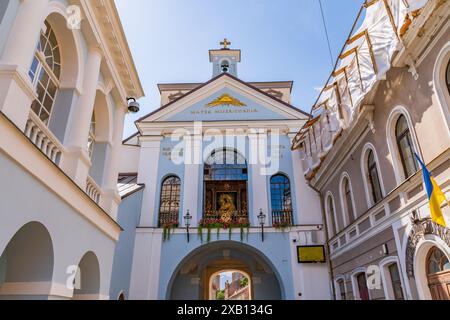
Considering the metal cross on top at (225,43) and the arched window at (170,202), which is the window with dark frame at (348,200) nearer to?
the arched window at (170,202)

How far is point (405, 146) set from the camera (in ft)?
26.7

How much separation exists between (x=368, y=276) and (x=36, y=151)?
30.0 feet

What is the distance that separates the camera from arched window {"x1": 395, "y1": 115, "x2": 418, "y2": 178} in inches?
306

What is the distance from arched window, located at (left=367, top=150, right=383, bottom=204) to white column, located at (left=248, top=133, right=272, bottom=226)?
587 cm

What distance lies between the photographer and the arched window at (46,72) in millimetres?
6098

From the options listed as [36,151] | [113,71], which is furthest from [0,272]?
[113,71]

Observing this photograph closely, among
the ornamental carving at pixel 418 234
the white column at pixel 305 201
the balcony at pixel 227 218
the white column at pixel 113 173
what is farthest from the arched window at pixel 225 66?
the ornamental carving at pixel 418 234

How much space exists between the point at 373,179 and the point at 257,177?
259 inches

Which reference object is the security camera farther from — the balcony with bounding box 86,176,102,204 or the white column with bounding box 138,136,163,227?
the white column with bounding box 138,136,163,227

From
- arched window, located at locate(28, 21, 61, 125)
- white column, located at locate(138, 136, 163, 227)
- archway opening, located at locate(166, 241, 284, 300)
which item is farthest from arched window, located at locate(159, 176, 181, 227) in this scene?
arched window, located at locate(28, 21, 61, 125)

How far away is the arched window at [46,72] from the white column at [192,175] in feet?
30.0

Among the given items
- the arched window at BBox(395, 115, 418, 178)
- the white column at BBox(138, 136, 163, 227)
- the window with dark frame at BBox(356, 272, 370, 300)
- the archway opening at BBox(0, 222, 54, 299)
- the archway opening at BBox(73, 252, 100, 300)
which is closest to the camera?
the archway opening at BBox(0, 222, 54, 299)

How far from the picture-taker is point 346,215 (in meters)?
11.7

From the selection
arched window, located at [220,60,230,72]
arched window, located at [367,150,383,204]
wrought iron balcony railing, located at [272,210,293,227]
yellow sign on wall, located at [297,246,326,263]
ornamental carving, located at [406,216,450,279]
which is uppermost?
arched window, located at [220,60,230,72]
